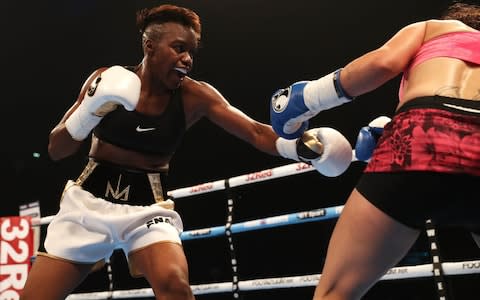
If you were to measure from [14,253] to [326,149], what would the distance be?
2.98 metres

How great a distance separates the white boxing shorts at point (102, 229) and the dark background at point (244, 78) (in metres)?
3.22

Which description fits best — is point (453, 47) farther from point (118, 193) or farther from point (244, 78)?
point (244, 78)

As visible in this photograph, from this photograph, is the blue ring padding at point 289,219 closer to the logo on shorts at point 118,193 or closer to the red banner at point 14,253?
the logo on shorts at point 118,193

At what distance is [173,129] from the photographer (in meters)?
2.23

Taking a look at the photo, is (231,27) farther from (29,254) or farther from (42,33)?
(29,254)

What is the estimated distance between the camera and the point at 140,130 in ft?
7.13

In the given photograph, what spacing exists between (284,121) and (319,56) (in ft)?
15.0

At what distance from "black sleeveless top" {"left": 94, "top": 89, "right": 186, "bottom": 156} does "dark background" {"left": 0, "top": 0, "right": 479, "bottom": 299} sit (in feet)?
10.4

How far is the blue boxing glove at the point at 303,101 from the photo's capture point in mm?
1471

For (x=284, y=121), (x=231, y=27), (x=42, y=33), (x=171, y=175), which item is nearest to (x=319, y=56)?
(x=231, y=27)

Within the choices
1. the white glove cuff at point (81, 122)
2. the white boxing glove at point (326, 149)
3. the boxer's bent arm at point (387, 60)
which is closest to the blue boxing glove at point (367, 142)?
the white boxing glove at point (326, 149)

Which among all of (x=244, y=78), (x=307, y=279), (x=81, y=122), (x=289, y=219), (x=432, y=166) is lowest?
(x=432, y=166)

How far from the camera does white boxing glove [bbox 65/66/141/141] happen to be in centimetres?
194

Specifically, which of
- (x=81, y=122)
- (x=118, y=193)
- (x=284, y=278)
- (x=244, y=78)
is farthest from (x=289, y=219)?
(x=244, y=78)
